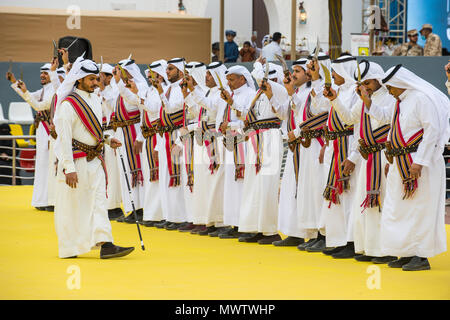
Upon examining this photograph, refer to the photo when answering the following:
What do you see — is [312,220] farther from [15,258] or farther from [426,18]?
[426,18]

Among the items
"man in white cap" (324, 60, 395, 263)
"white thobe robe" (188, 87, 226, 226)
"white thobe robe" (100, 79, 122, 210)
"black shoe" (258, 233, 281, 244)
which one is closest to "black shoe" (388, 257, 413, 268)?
"man in white cap" (324, 60, 395, 263)

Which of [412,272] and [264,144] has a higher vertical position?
[264,144]

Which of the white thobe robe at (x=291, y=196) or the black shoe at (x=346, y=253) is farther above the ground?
the white thobe robe at (x=291, y=196)

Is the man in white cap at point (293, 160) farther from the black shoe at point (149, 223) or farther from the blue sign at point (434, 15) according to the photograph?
the blue sign at point (434, 15)

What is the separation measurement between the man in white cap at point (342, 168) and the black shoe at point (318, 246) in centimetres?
18

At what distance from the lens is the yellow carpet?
5785 mm

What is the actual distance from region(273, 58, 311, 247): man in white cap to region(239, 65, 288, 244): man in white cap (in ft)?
0.65

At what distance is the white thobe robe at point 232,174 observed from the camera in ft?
29.1

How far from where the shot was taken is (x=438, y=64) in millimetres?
13914

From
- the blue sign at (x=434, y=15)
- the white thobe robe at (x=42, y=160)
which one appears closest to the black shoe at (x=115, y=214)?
the white thobe robe at (x=42, y=160)

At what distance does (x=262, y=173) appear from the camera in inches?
340

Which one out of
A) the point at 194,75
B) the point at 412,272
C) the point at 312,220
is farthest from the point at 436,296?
the point at 194,75

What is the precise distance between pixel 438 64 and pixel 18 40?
8.34 metres

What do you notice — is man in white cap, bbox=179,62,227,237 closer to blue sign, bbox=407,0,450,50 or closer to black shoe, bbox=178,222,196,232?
black shoe, bbox=178,222,196,232
